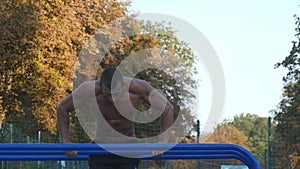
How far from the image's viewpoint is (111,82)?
5.75 meters

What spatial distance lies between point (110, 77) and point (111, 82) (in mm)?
73

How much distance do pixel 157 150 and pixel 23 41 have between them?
16.7 m

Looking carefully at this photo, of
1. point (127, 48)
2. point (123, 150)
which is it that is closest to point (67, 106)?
point (123, 150)

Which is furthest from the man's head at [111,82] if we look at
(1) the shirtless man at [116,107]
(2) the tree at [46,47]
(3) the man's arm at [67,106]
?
(2) the tree at [46,47]

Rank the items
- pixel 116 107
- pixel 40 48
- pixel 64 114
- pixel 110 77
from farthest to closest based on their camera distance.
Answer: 1. pixel 40 48
2. pixel 116 107
3. pixel 64 114
4. pixel 110 77

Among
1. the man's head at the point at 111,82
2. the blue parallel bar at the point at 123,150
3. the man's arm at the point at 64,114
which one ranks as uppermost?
the man's head at the point at 111,82

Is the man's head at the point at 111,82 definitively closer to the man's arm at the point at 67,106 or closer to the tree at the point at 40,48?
the man's arm at the point at 67,106

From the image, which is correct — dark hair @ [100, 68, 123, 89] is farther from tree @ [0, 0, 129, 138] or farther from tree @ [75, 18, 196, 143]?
tree @ [0, 0, 129, 138]

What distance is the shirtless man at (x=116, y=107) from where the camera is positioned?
18.7ft

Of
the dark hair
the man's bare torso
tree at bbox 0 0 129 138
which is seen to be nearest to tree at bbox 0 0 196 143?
tree at bbox 0 0 129 138

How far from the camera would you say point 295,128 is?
15031 mm

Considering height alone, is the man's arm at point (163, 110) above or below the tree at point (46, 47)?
below

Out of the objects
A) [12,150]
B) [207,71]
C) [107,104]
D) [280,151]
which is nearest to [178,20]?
[207,71]

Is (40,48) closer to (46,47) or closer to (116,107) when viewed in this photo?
(46,47)
